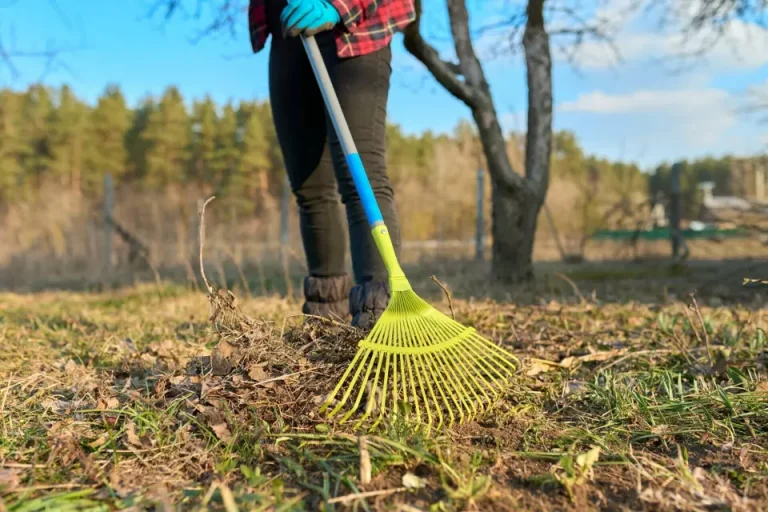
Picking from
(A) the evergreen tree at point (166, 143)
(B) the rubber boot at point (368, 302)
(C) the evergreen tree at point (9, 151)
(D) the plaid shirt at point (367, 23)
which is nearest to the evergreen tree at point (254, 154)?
(A) the evergreen tree at point (166, 143)

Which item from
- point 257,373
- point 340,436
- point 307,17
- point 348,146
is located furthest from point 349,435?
point 307,17

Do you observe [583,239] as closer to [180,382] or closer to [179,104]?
[180,382]

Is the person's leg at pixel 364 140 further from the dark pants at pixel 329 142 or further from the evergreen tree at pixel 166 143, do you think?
the evergreen tree at pixel 166 143

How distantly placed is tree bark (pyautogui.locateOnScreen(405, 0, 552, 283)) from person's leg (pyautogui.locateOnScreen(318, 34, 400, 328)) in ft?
8.01

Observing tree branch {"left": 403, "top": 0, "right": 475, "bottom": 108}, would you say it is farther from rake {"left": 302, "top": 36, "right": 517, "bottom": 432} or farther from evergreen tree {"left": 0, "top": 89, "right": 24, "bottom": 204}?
evergreen tree {"left": 0, "top": 89, "right": 24, "bottom": 204}

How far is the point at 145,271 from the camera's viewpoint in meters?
7.82

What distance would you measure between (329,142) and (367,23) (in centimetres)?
40

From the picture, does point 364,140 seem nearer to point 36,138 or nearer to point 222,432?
point 222,432

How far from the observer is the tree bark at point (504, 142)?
4176 millimetres

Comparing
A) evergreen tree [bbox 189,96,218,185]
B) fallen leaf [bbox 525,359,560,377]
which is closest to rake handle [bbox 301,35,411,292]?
fallen leaf [bbox 525,359,560,377]

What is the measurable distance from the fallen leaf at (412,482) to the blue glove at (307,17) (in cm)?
129

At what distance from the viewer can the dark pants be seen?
1.75 metres

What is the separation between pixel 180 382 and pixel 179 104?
27513 mm

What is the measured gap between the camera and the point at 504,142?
14.0ft
